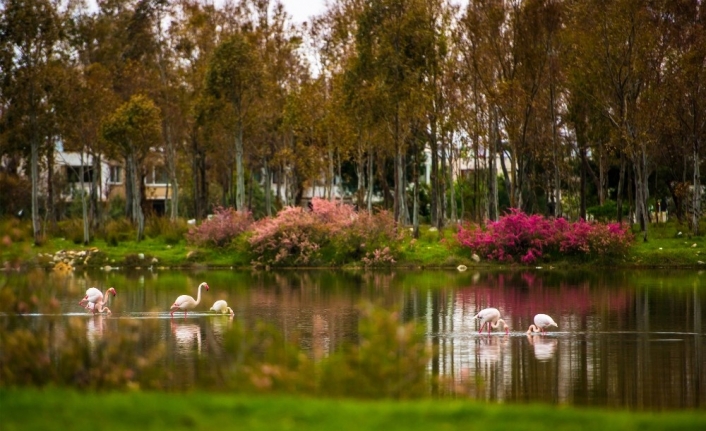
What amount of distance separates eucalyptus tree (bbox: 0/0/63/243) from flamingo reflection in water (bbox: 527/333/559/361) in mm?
42641

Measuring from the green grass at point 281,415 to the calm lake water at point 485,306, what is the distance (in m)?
2.20

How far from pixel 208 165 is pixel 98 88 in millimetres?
30805

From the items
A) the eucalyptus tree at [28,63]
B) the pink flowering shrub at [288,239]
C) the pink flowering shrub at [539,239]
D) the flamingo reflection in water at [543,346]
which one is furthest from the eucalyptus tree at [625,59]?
the flamingo reflection in water at [543,346]

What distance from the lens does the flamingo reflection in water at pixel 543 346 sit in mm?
24039

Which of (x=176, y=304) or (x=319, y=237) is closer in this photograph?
(x=176, y=304)

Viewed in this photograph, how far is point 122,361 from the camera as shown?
14969 millimetres

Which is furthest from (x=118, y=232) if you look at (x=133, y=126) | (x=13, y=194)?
(x=13, y=194)

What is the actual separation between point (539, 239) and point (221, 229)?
16959 mm

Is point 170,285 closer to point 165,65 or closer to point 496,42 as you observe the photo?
point 496,42

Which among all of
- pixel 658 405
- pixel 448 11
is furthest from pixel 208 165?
pixel 658 405

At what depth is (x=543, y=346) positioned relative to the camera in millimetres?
25766

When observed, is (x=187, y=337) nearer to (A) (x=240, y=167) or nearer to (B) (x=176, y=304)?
(B) (x=176, y=304)

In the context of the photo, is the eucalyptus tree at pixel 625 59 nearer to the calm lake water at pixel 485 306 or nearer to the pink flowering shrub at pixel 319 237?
the calm lake water at pixel 485 306

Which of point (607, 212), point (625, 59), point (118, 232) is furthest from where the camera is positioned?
point (607, 212)
